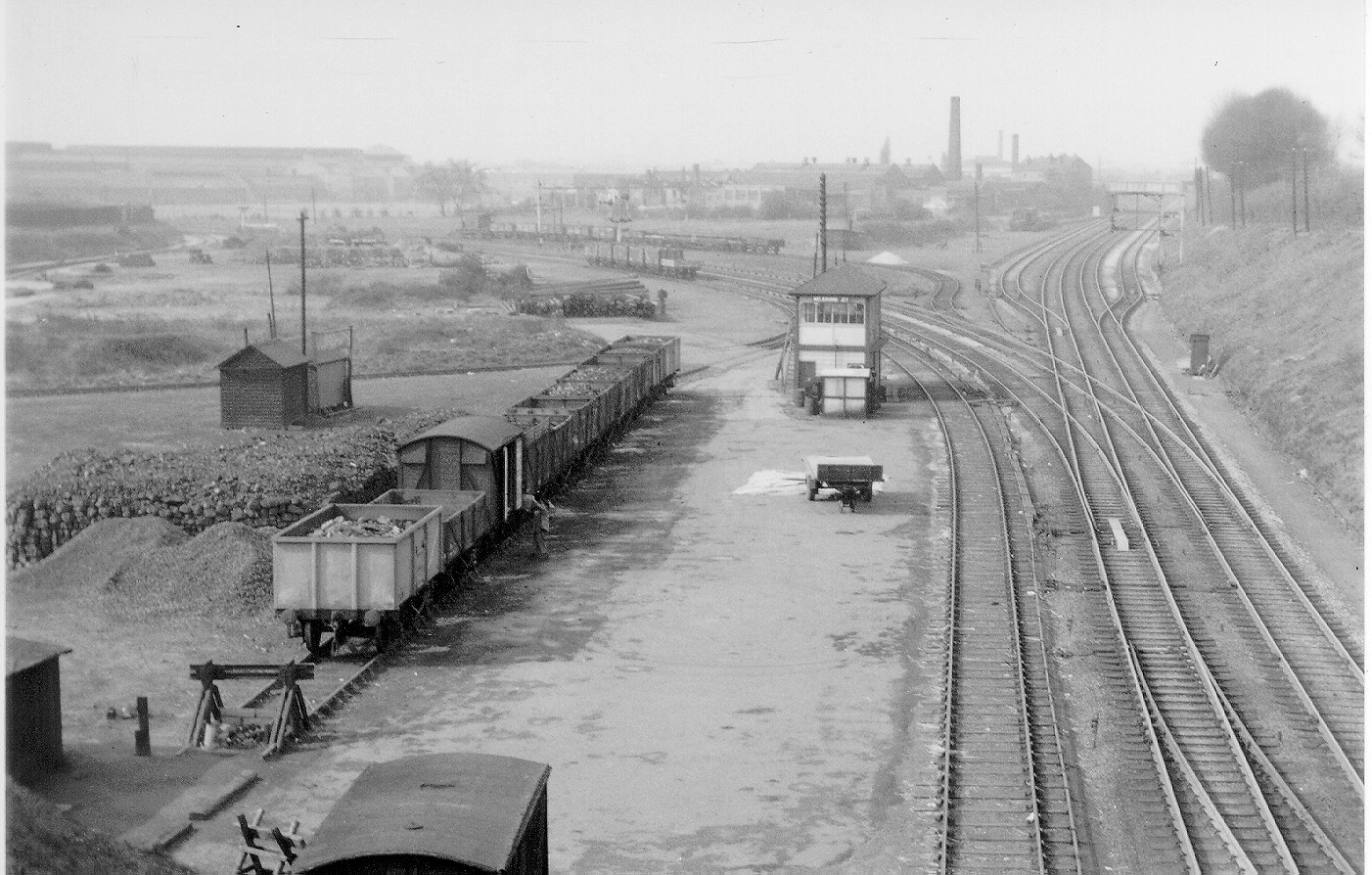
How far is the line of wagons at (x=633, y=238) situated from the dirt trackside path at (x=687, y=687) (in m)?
79.4

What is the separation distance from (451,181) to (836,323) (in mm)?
153098

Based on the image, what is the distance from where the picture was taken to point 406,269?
3765 inches

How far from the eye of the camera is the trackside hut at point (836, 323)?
4581 centimetres

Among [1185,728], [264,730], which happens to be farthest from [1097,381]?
[264,730]

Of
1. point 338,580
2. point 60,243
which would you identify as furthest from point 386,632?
point 60,243

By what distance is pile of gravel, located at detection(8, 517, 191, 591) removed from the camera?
24828 millimetres

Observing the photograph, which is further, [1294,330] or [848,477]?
[1294,330]

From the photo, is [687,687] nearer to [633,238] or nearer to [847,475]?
[847,475]

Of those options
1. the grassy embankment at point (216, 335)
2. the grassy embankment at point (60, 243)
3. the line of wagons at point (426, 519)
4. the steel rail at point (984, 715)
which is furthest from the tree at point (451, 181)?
the steel rail at point (984, 715)

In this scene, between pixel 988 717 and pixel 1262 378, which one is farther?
pixel 1262 378

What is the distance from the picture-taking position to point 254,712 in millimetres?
18750

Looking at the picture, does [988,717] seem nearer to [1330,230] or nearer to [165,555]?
[165,555]

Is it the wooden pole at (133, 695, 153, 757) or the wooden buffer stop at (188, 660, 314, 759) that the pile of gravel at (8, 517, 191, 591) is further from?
the wooden pole at (133, 695, 153, 757)

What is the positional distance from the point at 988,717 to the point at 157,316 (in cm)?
5082
